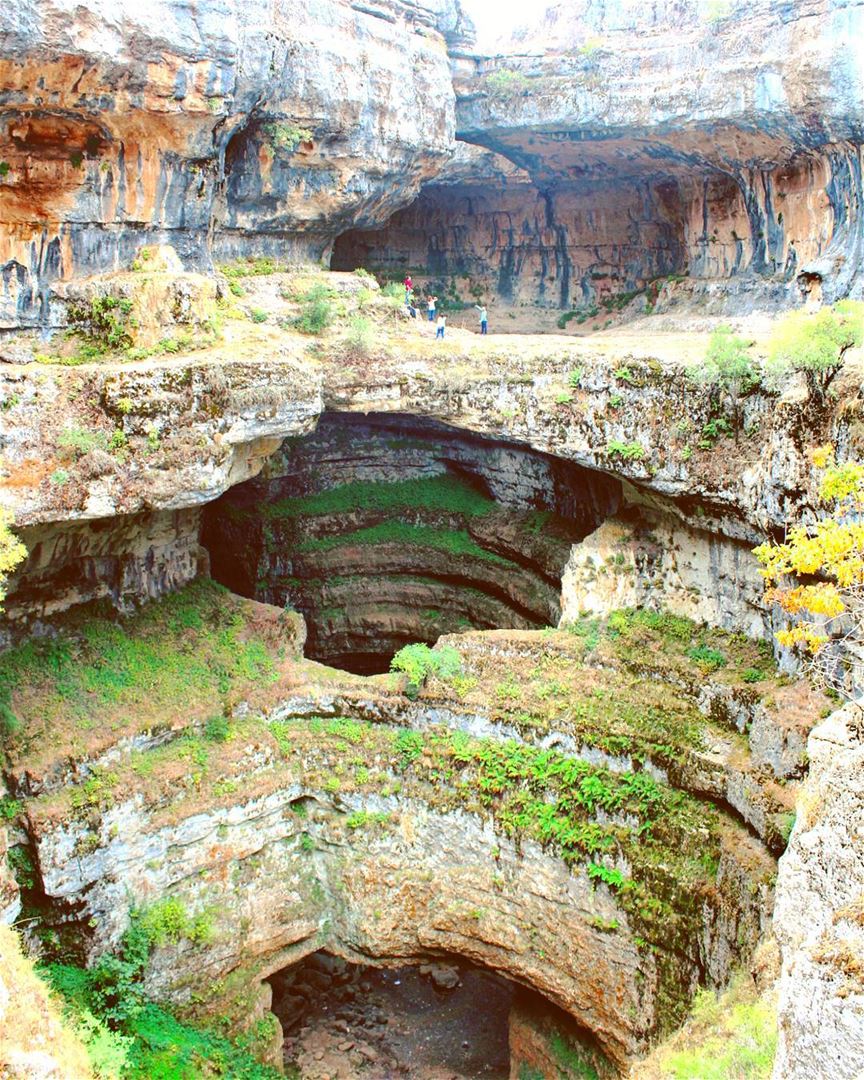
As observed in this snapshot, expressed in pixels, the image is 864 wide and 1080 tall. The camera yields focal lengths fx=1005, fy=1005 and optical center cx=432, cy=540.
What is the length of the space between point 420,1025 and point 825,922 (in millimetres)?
13522

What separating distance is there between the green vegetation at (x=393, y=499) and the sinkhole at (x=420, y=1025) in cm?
978

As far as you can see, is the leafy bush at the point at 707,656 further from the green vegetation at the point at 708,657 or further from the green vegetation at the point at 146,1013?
the green vegetation at the point at 146,1013

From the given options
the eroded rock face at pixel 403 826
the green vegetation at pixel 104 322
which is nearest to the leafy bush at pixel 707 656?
the eroded rock face at pixel 403 826

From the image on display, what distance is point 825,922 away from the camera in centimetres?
749

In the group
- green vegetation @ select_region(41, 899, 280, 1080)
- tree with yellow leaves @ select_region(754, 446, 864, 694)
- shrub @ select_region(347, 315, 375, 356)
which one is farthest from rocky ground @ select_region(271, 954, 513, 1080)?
shrub @ select_region(347, 315, 375, 356)

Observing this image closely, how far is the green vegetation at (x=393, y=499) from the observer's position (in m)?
23.4

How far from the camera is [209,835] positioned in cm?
1599

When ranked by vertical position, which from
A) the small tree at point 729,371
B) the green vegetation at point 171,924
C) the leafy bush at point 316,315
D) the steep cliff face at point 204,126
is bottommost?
the green vegetation at point 171,924

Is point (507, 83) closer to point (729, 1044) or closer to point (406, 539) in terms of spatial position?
point (406, 539)

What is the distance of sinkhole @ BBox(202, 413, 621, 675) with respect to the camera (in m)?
22.1

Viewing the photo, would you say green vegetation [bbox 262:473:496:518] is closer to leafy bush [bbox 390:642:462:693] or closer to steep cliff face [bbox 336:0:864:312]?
leafy bush [bbox 390:642:462:693]

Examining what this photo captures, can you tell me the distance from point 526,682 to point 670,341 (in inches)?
283

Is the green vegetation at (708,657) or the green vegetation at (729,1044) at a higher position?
the green vegetation at (708,657)

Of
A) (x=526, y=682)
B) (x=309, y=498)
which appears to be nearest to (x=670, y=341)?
(x=526, y=682)
